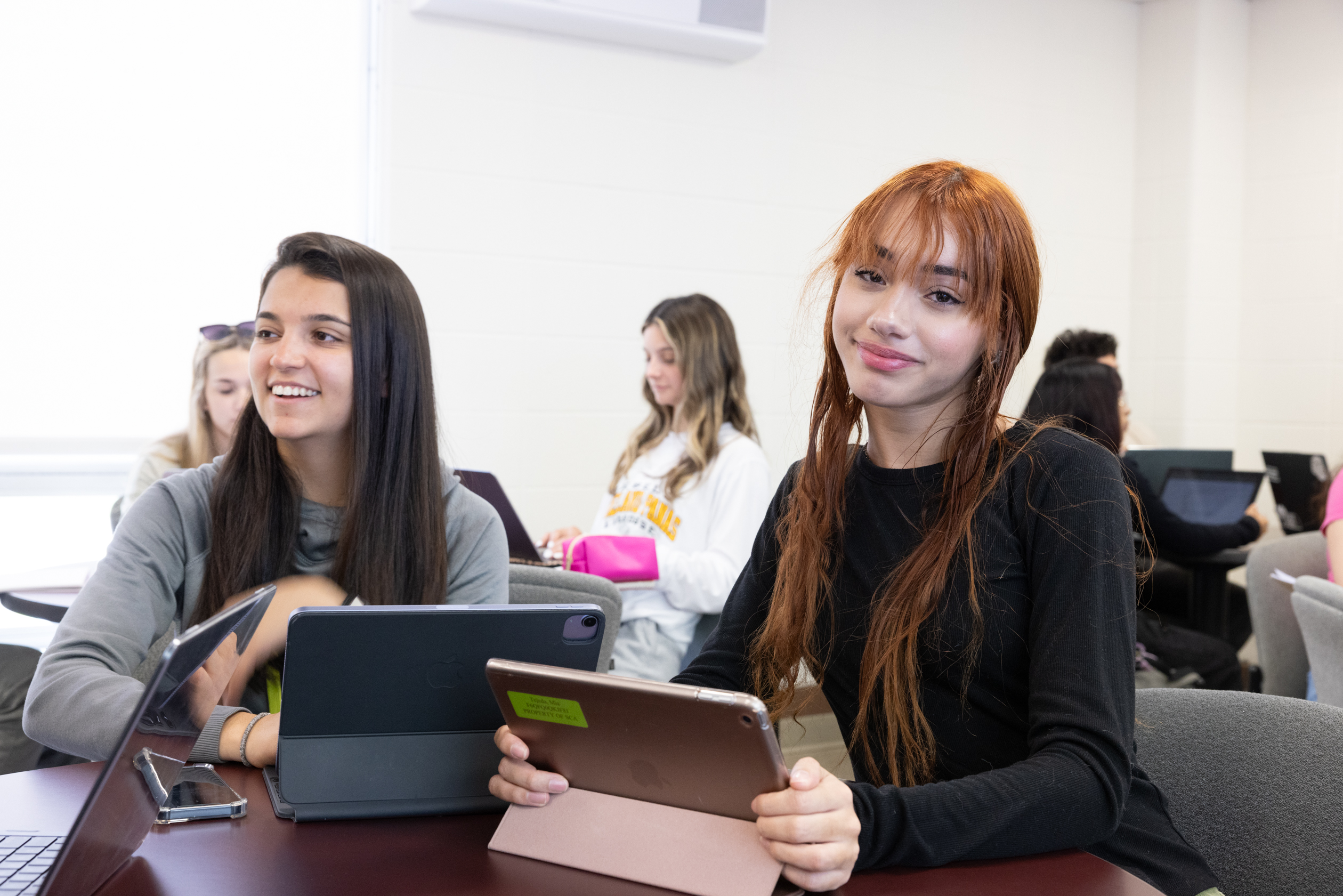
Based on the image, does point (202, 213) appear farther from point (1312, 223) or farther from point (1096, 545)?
point (1312, 223)

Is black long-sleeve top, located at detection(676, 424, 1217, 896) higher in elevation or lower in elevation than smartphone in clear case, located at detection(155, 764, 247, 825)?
higher

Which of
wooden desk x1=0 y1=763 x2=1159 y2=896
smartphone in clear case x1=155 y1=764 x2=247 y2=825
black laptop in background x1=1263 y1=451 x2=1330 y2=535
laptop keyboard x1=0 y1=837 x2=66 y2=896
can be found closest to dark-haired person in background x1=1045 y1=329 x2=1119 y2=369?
black laptop in background x1=1263 y1=451 x2=1330 y2=535

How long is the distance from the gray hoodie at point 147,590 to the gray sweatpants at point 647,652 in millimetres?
1158

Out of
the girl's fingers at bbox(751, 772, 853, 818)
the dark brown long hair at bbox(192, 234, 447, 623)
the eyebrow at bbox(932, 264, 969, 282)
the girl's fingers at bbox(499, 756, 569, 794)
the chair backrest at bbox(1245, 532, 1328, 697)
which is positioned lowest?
the chair backrest at bbox(1245, 532, 1328, 697)

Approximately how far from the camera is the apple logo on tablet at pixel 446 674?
1047 millimetres

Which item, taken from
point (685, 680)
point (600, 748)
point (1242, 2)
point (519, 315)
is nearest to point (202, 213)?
point (519, 315)

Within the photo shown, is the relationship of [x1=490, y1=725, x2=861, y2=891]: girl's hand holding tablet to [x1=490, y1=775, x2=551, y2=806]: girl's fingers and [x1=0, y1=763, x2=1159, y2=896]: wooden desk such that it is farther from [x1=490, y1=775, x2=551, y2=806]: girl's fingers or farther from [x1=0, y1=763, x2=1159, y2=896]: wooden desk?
[x1=490, y1=775, x2=551, y2=806]: girl's fingers

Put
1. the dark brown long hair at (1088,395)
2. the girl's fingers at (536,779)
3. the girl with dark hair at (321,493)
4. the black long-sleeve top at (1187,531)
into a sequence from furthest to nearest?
the black long-sleeve top at (1187,531), the dark brown long hair at (1088,395), the girl with dark hair at (321,493), the girl's fingers at (536,779)

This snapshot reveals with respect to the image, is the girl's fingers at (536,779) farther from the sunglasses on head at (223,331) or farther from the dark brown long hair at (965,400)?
the sunglasses on head at (223,331)

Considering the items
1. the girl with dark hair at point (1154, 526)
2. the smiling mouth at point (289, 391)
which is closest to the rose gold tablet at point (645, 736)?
the smiling mouth at point (289, 391)

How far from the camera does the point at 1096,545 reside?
112 cm

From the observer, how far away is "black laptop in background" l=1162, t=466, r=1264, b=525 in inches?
142

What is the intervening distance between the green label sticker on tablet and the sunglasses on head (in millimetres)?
2458

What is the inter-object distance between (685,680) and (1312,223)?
14.8 ft
